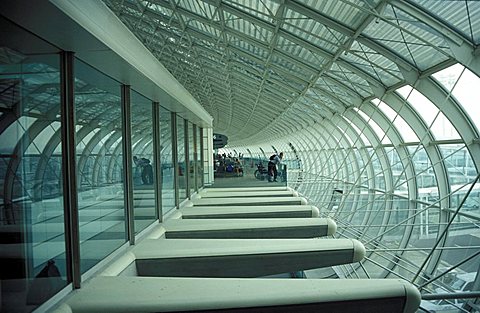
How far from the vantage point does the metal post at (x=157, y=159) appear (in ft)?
27.9

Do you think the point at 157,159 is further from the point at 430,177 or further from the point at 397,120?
the point at 397,120

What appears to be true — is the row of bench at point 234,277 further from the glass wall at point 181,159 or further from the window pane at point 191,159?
the window pane at point 191,159

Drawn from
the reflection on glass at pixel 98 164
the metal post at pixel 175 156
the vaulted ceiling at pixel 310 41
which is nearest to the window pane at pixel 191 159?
the metal post at pixel 175 156

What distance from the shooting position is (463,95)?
1062 cm

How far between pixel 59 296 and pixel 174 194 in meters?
6.56

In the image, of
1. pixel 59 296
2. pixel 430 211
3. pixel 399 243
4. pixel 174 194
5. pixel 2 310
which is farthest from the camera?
pixel 399 243

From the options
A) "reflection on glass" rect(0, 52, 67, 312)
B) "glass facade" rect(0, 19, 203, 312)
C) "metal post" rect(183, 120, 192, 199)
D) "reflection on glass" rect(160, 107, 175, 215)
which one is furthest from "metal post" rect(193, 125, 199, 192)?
"reflection on glass" rect(0, 52, 67, 312)

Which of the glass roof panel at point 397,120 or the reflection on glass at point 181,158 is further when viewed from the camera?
the glass roof panel at point 397,120

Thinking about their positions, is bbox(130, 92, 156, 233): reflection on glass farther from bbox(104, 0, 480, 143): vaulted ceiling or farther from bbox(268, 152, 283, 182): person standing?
bbox(268, 152, 283, 182): person standing

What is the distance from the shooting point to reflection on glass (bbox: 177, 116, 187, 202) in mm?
11453

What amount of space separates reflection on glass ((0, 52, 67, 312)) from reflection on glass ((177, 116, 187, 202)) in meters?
7.26

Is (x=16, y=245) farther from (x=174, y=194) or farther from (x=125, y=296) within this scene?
(x=174, y=194)

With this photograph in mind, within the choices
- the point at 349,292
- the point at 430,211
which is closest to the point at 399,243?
the point at 430,211

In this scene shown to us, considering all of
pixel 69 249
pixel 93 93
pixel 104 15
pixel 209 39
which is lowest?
pixel 69 249
